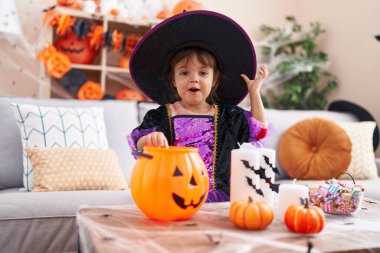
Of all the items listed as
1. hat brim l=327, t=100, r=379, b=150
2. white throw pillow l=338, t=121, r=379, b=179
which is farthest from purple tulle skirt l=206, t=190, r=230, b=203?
hat brim l=327, t=100, r=379, b=150

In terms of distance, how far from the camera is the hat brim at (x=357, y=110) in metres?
3.09

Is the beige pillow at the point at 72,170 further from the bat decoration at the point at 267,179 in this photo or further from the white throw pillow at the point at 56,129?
the bat decoration at the point at 267,179

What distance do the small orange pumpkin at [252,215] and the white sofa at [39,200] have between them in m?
0.99

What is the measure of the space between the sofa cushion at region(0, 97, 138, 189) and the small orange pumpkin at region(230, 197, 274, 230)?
58.9 inches

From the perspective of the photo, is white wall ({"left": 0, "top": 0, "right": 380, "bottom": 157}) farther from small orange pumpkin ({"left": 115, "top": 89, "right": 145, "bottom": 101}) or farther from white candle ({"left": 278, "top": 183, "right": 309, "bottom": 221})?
white candle ({"left": 278, "top": 183, "right": 309, "bottom": 221})

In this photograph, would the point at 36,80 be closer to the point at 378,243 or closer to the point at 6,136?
the point at 6,136

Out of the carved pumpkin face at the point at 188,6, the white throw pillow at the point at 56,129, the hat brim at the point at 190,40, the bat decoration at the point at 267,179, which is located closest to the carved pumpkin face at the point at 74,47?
the carved pumpkin face at the point at 188,6

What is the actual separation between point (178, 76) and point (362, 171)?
1654 mm

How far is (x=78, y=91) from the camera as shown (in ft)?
11.3

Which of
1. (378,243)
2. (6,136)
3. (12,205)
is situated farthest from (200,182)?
(6,136)

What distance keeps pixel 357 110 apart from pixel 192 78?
82.4 inches

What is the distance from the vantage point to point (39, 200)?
188 cm

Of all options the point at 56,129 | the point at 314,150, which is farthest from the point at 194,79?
the point at 314,150

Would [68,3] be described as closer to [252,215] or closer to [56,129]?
[56,129]
